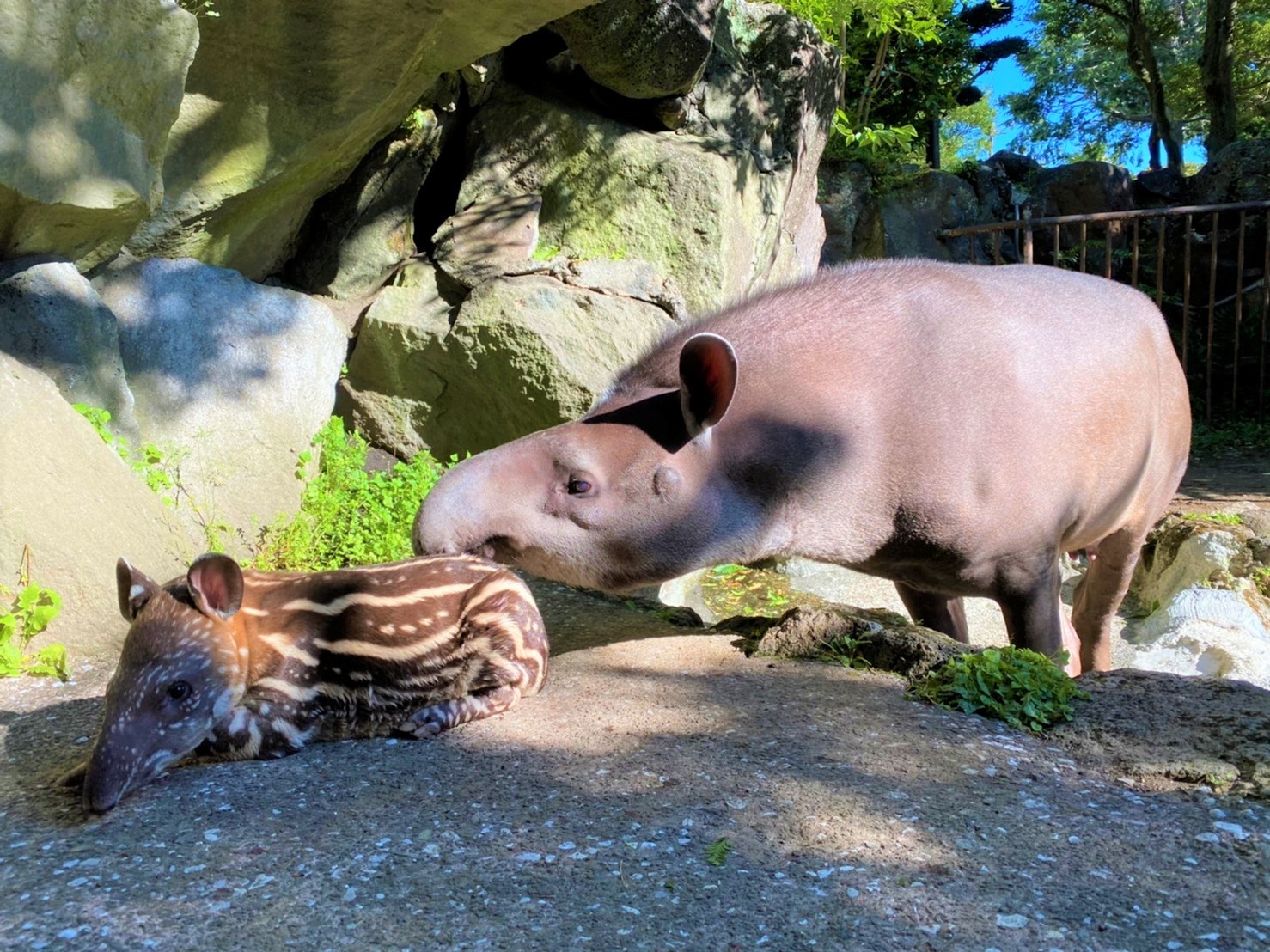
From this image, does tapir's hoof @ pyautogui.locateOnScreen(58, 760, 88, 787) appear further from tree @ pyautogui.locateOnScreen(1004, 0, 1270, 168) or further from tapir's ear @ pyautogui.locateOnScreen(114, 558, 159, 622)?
tree @ pyautogui.locateOnScreen(1004, 0, 1270, 168)

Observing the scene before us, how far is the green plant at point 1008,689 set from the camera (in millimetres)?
3416

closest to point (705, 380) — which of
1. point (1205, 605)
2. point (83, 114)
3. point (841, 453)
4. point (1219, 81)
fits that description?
point (841, 453)

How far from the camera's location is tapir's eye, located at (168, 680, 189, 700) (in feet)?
9.74

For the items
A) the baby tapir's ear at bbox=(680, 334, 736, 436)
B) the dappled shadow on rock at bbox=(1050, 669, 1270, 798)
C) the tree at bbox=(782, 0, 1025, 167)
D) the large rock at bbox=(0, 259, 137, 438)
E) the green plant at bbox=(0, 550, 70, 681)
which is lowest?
the dappled shadow on rock at bbox=(1050, 669, 1270, 798)

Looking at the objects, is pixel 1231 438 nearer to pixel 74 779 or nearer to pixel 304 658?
pixel 304 658

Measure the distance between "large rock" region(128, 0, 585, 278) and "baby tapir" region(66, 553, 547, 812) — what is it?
2993 millimetres

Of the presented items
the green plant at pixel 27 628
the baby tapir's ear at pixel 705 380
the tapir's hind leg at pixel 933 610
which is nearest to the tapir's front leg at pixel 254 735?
the green plant at pixel 27 628

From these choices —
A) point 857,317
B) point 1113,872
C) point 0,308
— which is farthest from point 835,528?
point 0,308

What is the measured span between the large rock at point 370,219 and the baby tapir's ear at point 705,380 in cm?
407

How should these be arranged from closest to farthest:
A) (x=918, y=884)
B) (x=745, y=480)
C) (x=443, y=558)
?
(x=918, y=884) < (x=443, y=558) < (x=745, y=480)

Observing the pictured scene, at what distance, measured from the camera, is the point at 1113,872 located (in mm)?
2396

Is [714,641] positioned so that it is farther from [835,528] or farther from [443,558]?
[443,558]

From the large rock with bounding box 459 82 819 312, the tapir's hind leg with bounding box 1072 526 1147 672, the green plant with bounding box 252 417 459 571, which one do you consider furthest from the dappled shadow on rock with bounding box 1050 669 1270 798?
the large rock with bounding box 459 82 819 312

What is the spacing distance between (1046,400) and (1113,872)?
2244mm
